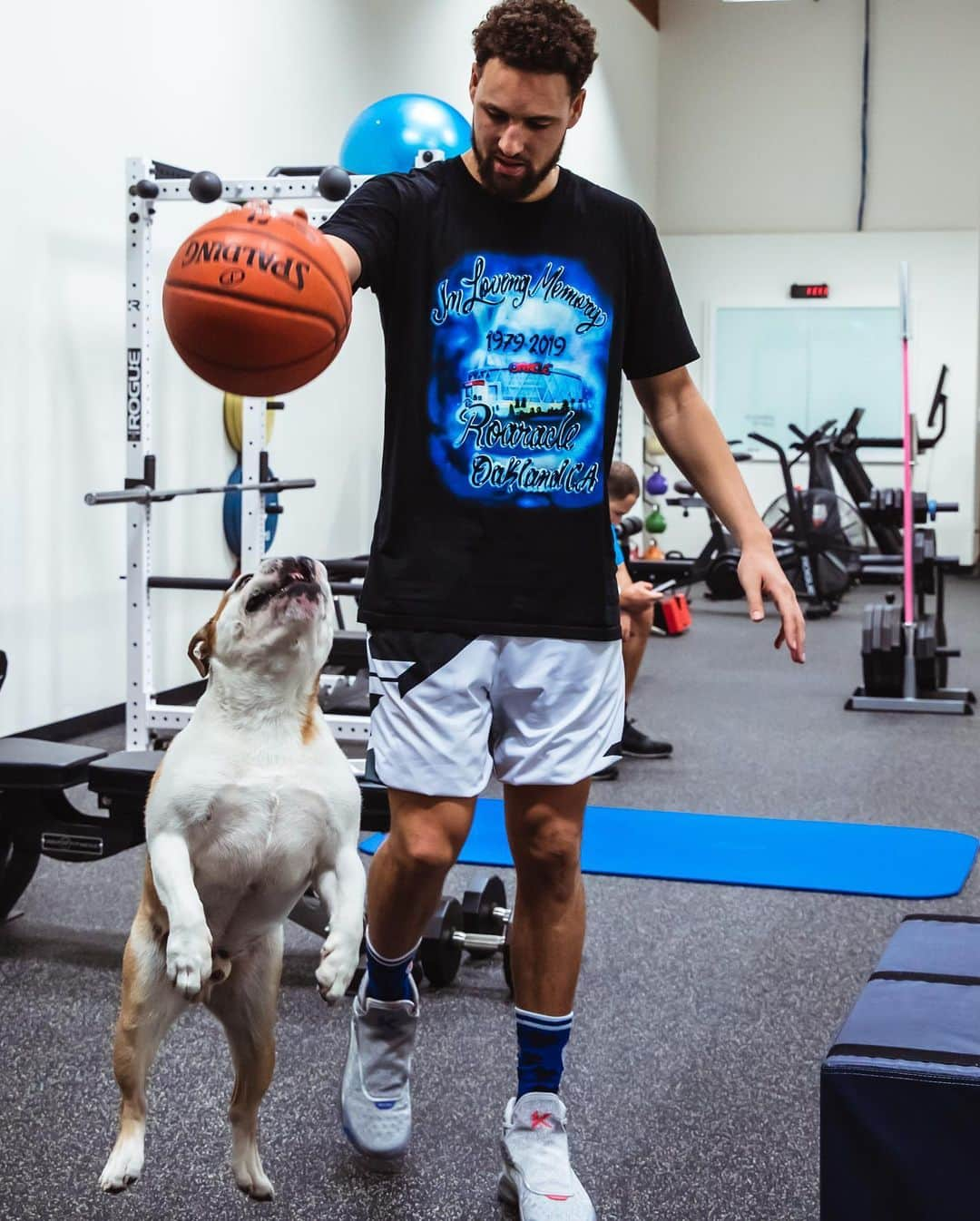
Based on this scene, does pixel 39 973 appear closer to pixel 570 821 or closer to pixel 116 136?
pixel 570 821

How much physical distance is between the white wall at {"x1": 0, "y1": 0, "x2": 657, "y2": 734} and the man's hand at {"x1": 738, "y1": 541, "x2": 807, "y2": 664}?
3320 mm

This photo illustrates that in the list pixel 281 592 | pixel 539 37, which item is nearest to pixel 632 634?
pixel 539 37

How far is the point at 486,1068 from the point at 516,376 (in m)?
1.27

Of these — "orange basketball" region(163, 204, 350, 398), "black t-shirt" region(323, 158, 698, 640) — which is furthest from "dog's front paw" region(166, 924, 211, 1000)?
"black t-shirt" region(323, 158, 698, 640)

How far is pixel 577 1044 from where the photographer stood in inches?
96.5

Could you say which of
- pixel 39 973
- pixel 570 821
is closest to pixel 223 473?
pixel 39 973

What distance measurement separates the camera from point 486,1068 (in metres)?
2.34

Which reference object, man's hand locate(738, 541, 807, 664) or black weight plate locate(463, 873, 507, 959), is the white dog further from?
black weight plate locate(463, 873, 507, 959)

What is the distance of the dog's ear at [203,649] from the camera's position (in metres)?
1.40

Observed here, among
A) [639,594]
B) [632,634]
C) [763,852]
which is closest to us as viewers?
[763,852]

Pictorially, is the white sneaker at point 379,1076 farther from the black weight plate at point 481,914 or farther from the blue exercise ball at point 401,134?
the blue exercise ball at point 401,134

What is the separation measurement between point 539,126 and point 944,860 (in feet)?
8.43

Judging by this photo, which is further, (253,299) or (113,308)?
(113,308)

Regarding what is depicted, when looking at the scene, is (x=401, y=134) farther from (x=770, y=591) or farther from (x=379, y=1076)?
(x=379, y=1076)
